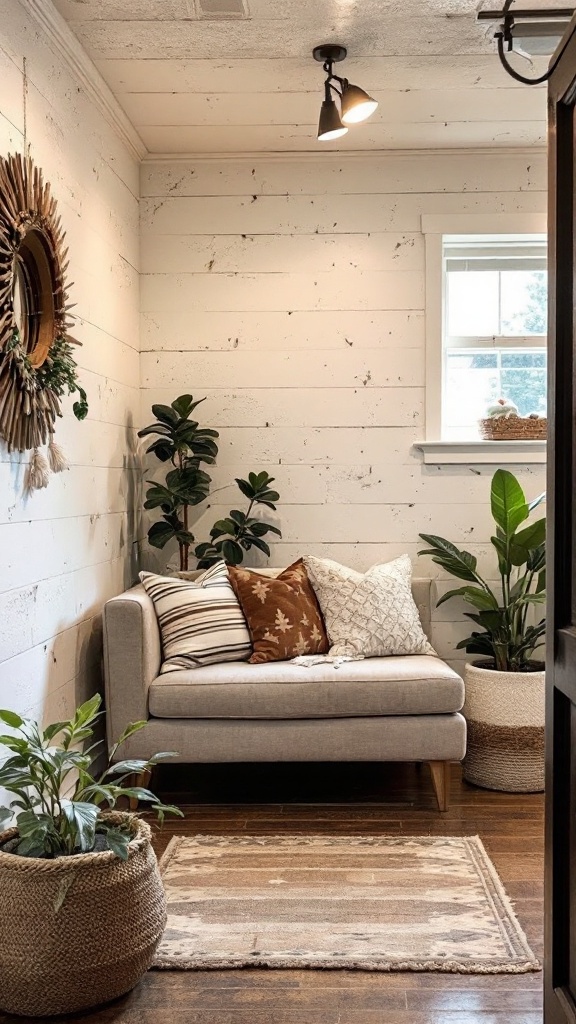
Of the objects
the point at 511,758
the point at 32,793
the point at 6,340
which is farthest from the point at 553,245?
the point at 511,758

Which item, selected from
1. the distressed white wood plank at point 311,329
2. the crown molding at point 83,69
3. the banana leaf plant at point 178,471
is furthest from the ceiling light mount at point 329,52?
the banana leaf plant at point 178,471

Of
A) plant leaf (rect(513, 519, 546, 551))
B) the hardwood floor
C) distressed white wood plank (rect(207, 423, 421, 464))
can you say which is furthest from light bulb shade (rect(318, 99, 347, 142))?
the hardwood floor

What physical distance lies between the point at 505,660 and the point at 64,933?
2.24 metres

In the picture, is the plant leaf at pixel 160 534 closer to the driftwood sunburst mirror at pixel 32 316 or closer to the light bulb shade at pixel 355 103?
the driftwood sunburst mirror at pixel 32 316

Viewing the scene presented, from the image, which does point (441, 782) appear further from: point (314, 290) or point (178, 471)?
point (314, 290)

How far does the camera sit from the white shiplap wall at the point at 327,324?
4.25 metres

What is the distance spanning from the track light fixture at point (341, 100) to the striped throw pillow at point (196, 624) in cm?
178

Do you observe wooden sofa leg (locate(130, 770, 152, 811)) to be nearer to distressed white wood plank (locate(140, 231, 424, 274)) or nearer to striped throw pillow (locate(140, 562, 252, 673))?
striped throw pillow (locate(140, 562, 252, 673))

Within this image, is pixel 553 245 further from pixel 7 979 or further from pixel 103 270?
pixel 103 270

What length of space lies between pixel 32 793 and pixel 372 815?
4.01ft

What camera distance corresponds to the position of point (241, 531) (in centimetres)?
404

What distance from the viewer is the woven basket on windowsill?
13.6 ft

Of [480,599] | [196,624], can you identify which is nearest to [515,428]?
[480,599]

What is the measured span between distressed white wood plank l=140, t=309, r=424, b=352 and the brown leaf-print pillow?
114 centimetres
